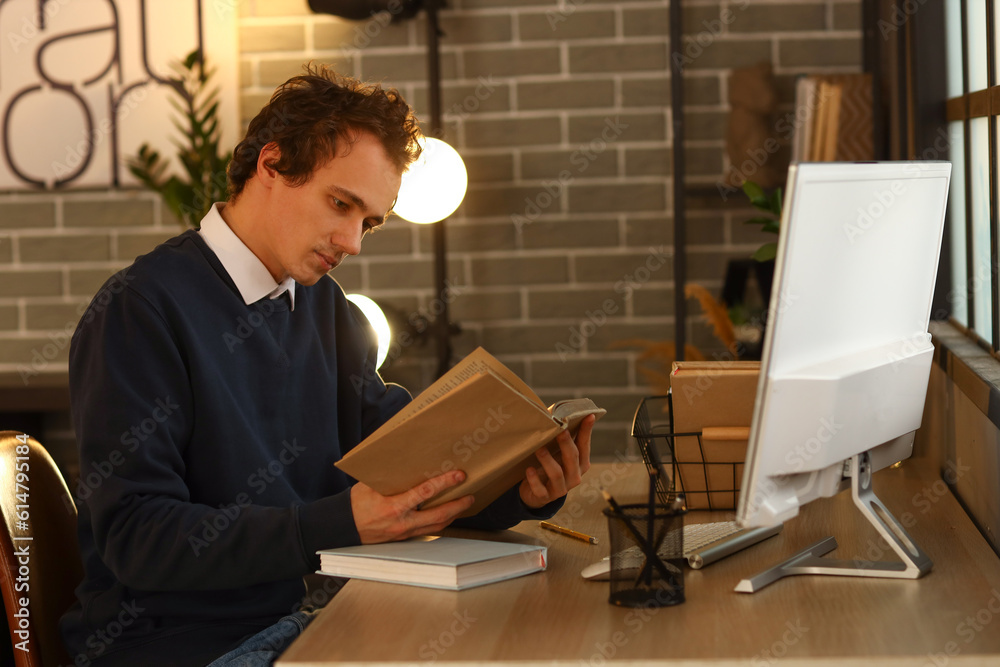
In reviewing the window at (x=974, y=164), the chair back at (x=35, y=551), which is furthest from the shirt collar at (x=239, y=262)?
the window at (x=974, y=164)

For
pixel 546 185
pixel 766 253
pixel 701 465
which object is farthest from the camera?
pixel 546 185

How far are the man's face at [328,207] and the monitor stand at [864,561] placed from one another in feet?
2.39

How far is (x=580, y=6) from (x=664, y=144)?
423mm

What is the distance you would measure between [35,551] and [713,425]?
922 mm

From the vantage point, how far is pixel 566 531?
134cm

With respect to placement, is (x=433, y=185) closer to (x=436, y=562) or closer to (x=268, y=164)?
(x=268, y=164)

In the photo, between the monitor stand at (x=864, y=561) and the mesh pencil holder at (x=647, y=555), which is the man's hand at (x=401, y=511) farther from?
the monitor stand at (x=864, y=561)

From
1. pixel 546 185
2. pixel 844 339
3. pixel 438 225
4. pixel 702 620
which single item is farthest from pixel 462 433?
pixel 546 185

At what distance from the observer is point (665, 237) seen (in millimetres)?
2699

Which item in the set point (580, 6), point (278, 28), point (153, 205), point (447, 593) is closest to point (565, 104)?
point (580, 6)

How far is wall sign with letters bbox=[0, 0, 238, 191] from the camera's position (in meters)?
2.70

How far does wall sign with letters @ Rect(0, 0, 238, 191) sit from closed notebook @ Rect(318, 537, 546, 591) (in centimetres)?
184

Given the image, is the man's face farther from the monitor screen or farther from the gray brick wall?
the gray brick wall

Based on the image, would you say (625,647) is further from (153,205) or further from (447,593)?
(153,205)
